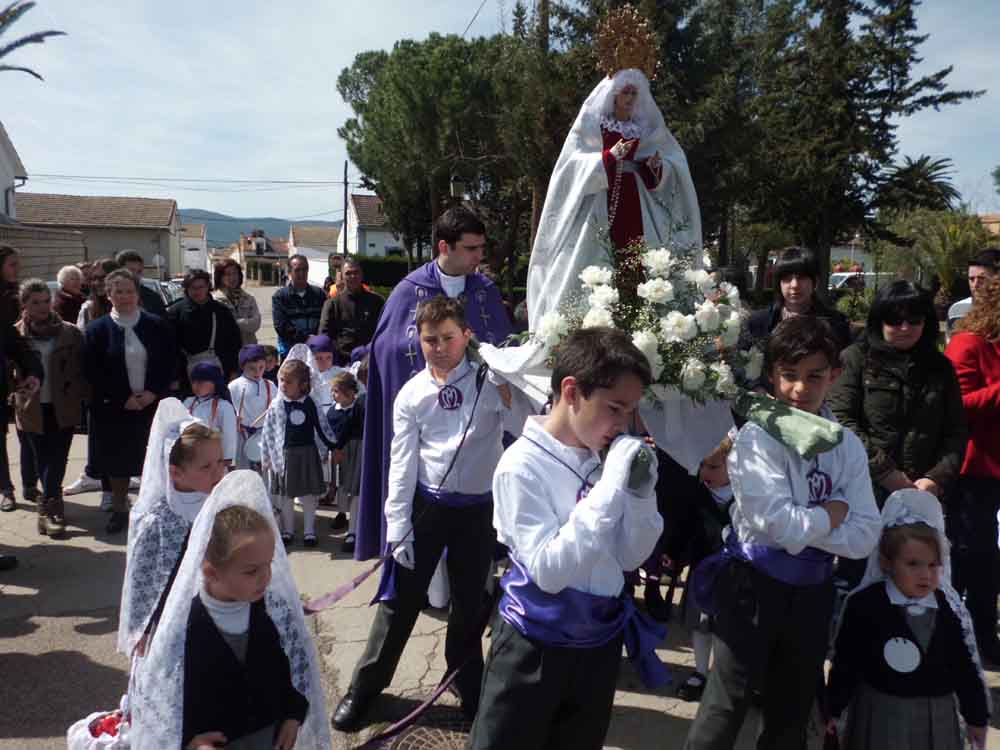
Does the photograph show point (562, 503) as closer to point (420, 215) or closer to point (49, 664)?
point (49, 664)

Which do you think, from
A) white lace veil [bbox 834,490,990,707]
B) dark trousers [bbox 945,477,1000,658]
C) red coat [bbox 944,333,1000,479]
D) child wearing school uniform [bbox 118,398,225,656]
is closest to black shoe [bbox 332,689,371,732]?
child wearing school uniform [bbox 118,398,225,656]

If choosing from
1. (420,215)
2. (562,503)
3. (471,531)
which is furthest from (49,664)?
(420,215)

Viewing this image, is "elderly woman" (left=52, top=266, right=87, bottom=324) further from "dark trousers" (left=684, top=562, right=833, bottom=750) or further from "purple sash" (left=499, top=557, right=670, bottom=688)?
"dark trousers" (left=684, top=562, right=833, bottom=750)

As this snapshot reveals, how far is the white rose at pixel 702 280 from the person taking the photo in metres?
2.99

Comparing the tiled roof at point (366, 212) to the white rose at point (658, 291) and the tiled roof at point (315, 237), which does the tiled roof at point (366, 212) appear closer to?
the tiled roof at point (315, 237)

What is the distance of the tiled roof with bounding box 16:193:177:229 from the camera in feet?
159

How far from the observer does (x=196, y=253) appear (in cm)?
8225

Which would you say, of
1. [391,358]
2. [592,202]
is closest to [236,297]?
[391,358]

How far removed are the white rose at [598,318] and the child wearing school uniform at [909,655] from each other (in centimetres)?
122

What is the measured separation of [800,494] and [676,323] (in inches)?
28.3

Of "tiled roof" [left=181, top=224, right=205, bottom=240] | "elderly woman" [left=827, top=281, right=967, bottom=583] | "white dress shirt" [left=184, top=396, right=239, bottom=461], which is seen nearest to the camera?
"elderly woman" [left=827, top=281, right=967, bottom=583]

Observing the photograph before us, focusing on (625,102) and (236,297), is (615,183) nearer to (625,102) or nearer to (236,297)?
(625,102)

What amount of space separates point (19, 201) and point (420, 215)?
32981 millimetres

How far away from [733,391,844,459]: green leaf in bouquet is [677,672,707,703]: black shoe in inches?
63.2
